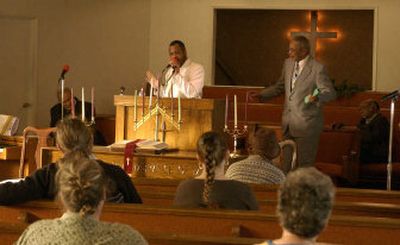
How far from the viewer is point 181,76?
7484 mm

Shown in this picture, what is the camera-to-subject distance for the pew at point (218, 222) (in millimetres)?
3898

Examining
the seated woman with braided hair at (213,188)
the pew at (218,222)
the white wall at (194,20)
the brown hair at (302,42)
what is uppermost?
the white wall at (194,20)

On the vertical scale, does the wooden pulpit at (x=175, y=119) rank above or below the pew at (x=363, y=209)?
above

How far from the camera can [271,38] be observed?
16.0 metres

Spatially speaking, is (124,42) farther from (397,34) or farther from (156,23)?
(397,34)

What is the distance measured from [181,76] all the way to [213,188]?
10.3 feet

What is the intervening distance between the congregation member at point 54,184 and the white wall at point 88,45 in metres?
7.74

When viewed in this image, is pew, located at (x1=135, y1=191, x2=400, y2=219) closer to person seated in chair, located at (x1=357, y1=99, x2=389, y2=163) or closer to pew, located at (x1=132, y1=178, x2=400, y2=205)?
pew, located at (x1=132, y1=178, x2=400, y2=205)

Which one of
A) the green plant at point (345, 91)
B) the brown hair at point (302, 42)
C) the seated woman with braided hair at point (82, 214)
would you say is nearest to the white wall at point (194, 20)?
the green plant at point (345, 91)

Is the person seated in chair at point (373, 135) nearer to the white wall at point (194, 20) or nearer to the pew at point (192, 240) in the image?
the white wall at point (194, 20)

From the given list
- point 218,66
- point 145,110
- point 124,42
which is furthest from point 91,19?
point 145,110

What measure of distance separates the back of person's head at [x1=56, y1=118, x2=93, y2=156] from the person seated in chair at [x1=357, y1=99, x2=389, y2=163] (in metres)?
6.23

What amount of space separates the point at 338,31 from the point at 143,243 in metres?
13.0

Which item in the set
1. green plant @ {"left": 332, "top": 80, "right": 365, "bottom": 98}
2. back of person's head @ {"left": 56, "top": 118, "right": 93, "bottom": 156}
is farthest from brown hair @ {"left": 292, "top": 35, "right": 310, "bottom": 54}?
green plant @ {"left": 332, "top": 80, "right": 365, "bottom": 98}
